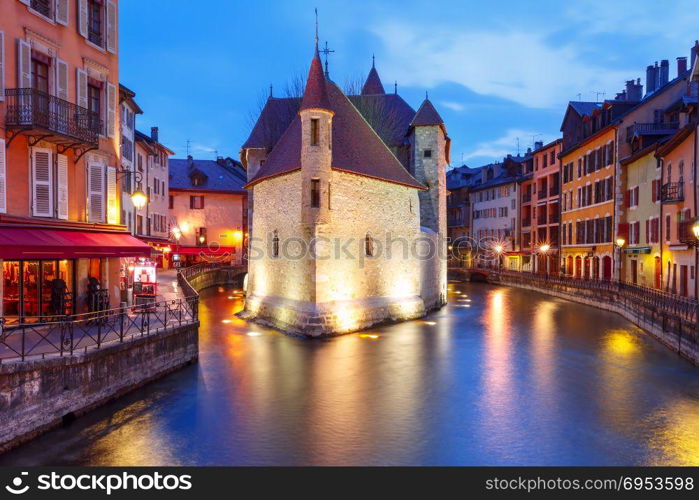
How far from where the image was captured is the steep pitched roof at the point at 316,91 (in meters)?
21.5

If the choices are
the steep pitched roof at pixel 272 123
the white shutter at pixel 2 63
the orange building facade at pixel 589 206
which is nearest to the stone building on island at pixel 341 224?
the steep pitched roof at pixel 272 123

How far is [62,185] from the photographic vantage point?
1482 cm

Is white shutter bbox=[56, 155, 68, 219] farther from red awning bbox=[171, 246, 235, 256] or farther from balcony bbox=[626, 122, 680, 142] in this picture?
red awning bbox=[171, 246, 235, 256]

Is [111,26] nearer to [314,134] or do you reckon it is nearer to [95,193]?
[95,193]

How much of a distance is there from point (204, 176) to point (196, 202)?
276 centimetres

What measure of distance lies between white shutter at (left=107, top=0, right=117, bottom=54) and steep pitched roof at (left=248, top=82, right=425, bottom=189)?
27.3 feet

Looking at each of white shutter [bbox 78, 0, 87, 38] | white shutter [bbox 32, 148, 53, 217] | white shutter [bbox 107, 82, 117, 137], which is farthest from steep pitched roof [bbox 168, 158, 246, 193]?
white shutter [bbox 32, 148, 53, 217]

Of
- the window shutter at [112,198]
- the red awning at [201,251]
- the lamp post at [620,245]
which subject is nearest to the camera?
the window shutter at [112,198]

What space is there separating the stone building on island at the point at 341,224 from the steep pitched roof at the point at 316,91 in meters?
0.04

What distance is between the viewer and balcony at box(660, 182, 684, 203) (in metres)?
24.3

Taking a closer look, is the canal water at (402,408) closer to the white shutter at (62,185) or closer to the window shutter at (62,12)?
the white shutter at (62,185)

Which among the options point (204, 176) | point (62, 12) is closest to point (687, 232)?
point (62, 12)
